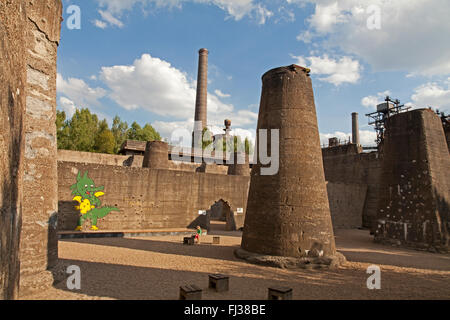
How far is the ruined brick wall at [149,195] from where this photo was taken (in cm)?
1463

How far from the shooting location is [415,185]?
48.9 ft

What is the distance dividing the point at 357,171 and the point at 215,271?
24.3 meters

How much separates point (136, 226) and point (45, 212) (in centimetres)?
1003

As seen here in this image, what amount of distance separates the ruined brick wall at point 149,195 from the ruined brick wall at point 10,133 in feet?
37.6

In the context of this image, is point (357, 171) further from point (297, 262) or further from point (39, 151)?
point (39, 151)

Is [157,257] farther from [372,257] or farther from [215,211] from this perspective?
[215,211]

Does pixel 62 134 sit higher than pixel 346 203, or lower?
higher

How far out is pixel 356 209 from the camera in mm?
25562

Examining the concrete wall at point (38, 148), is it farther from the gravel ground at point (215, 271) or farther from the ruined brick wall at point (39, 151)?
the gravel ground at point (215, 271)

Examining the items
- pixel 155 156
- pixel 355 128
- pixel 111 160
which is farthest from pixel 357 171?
pixel 111 160

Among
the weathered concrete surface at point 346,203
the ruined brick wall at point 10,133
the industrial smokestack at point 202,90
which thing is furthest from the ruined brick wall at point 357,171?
the ruined brick wall at point 10,133

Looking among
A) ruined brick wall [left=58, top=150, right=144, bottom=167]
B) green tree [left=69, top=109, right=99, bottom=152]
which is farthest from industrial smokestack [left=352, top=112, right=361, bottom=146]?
green tree [left=69, top=109, right=99, bottom=152]

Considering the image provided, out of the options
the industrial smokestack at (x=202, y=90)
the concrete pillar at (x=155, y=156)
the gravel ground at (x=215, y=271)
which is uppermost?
the industrial smokestack at (x=202, y=90)

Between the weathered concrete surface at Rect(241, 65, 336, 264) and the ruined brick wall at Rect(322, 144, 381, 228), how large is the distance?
15.7 meters
